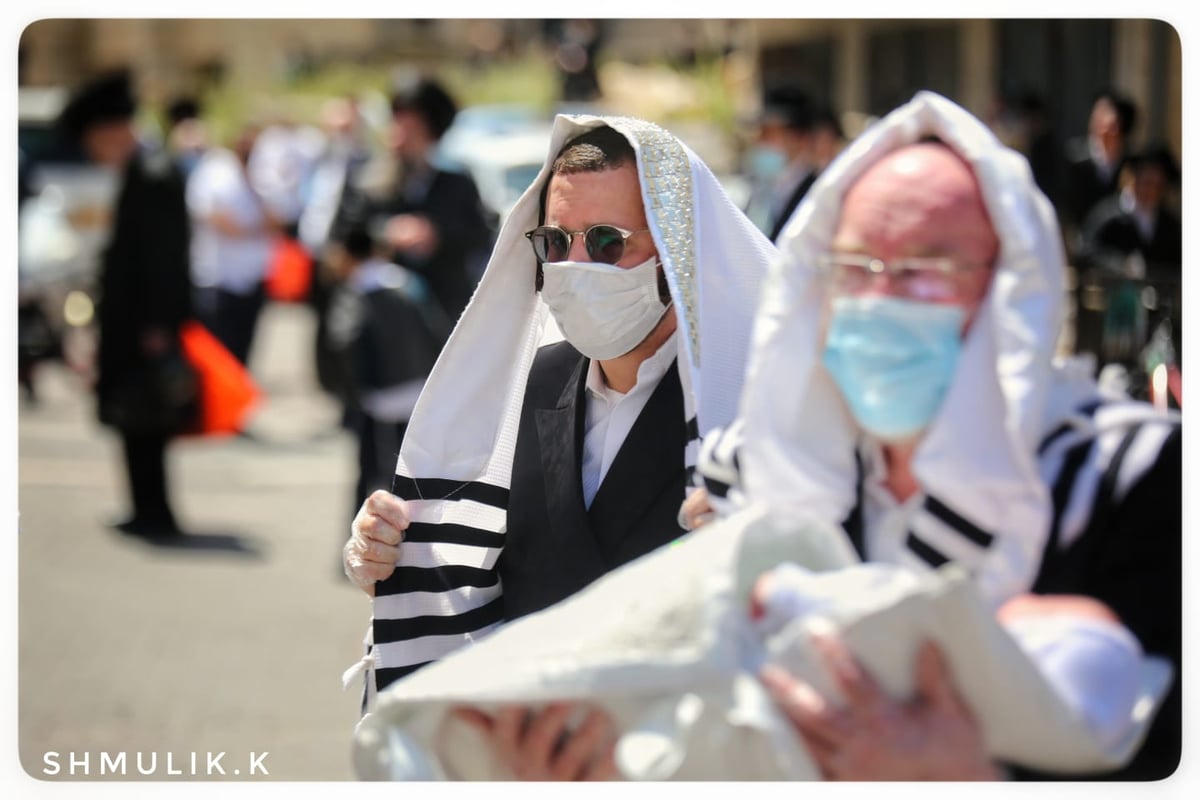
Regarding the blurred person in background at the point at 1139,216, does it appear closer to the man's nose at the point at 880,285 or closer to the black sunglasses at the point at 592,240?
the black sunglasses at the point at 592,240

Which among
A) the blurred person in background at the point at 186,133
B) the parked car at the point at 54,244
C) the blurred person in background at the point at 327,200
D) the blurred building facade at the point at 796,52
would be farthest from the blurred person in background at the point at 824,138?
the blurred person in background at the point at 186,133

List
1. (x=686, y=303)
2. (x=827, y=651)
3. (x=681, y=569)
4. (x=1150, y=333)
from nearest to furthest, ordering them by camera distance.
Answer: (x=827, y=651), (x=681, y=569), (x=686, y=303), (x=1150, y=333)

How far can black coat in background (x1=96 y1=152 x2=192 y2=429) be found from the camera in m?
8.18

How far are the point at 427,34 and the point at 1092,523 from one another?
34886mm

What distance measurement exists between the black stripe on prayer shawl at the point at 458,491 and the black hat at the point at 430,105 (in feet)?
17.6

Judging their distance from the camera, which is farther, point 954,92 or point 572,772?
point 954,92

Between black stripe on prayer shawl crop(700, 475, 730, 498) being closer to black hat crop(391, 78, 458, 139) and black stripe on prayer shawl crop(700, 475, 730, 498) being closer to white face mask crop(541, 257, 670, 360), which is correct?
white face mask crop(541, 257, 670, 360)

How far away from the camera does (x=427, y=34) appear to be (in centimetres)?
3572

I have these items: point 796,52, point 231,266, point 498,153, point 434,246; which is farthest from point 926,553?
point 796,52

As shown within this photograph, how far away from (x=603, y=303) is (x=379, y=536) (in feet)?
1.79

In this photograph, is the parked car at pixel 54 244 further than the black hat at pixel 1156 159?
Yes

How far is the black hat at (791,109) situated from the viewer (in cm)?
988

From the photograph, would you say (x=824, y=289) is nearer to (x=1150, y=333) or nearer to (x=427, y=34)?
(x=1150, y=333)
